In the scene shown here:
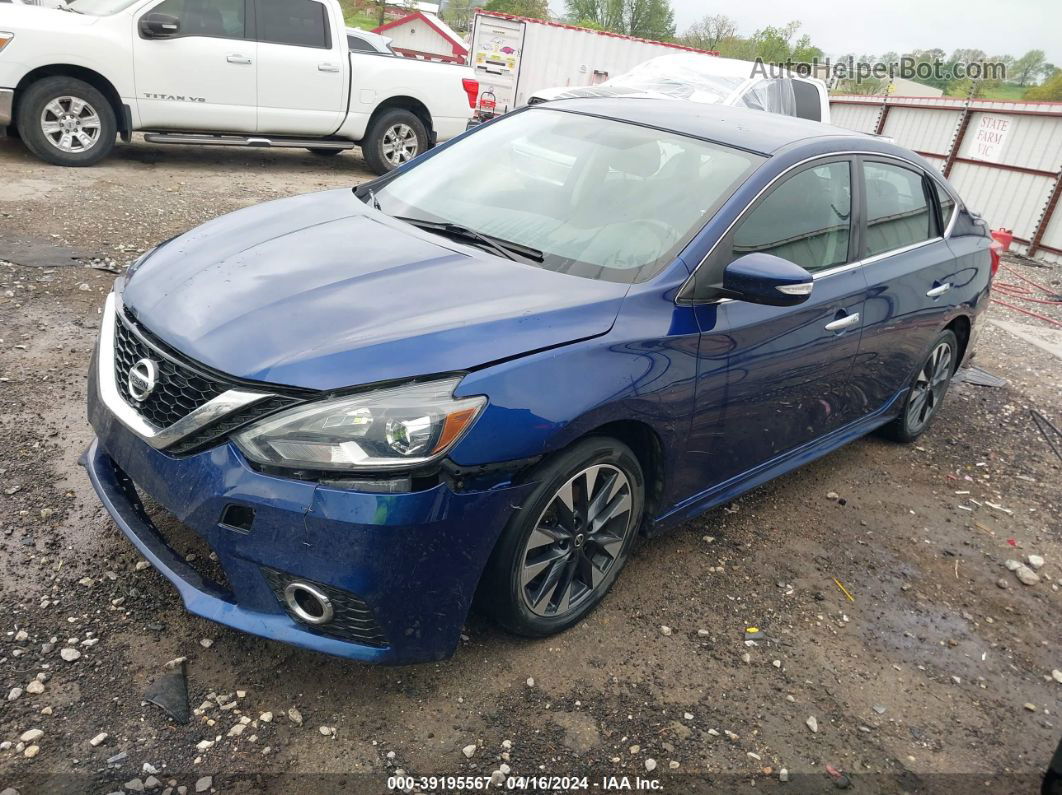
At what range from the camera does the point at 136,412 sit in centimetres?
248

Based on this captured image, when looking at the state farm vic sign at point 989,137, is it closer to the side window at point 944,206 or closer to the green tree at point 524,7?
the side window at point 944,206

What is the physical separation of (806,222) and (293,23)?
7.44m

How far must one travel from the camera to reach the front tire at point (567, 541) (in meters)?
2.51

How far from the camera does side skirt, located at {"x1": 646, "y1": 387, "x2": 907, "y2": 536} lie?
320 cm

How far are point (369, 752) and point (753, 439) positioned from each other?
188 centimetres

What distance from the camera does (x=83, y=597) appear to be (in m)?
2.72

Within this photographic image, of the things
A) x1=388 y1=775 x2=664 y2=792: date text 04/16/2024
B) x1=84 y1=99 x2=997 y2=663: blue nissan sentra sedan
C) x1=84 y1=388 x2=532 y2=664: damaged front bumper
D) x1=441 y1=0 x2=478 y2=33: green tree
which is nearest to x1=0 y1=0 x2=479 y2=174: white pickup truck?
x1=84 y1=99 x2=997 y2=663: blue nissan sentra sedan

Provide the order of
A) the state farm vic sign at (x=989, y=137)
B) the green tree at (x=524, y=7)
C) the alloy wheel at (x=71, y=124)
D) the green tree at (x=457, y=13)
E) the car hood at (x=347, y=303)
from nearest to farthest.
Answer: the car hood at (x=347, y=303), the alloy wheel at (x=71, y=124), the state farm vic sign at (x=989, y=137), the green tree at (x=524, y=7), the green tree at (x=457, y=13)

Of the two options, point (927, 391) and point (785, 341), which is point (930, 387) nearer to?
point (927, 391)

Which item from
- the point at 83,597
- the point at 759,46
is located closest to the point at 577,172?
the point at 83,597

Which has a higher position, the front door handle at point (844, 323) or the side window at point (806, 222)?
the side window at point (806, 222)

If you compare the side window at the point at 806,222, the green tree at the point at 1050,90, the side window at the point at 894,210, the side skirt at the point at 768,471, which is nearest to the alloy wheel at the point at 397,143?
the side window at the point at 894,210

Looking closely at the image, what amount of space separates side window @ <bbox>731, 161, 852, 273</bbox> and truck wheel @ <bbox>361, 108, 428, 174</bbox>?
698cm

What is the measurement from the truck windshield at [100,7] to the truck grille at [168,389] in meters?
6.94
